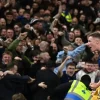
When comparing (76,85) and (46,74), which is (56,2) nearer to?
(46,74)

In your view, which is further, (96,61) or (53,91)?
(96,61)

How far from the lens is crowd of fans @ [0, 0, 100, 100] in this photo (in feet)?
25.6

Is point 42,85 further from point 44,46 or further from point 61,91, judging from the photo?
point 44,46

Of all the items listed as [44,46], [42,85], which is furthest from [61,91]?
[44,46]

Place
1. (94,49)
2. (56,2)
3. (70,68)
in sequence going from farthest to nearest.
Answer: (56,2) → (70,68) → (94,49)

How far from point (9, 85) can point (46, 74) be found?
0.67m

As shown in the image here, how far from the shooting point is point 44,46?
398 inches

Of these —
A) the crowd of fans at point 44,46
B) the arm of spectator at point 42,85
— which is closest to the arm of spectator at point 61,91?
the crowd of fans at point 44,46

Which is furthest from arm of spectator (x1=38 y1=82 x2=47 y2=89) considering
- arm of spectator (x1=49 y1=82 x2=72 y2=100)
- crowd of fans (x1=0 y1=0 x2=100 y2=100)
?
arm of spectator (x1=49 y1=82 x2=72 y2=100)

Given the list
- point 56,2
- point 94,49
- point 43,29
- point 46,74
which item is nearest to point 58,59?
point 46,74

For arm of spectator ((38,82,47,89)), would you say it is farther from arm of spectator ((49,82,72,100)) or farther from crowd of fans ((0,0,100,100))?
arm of spectator ((49,82,72,100))

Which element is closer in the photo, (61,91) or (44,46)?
(61,91)

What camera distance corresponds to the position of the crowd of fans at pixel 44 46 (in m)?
7.79

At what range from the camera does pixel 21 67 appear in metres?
8.86
